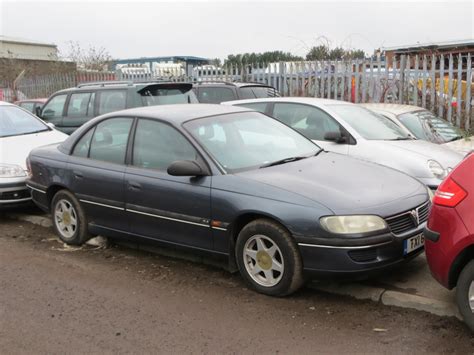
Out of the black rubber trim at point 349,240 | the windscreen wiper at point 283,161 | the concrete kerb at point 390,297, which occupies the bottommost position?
the concrete kerb at point 390,297

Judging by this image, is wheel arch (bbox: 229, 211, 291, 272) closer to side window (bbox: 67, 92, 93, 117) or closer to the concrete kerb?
the concrete kerb

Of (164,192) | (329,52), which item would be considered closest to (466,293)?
(164,192)

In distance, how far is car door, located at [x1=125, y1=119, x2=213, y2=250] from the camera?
14.6ft

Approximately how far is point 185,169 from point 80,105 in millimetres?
5602

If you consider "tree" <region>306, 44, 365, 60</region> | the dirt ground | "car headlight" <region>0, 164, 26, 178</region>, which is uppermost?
"tree" <region>306, 44, 365, 60</region>

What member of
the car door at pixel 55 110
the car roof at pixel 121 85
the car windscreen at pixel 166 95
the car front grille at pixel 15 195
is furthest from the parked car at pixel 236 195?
the car door at pixel 55 110

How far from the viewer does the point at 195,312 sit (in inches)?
157

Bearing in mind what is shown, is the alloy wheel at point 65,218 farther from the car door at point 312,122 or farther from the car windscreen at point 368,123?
the car windscreen at point 368,123

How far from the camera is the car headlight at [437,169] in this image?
611 cm

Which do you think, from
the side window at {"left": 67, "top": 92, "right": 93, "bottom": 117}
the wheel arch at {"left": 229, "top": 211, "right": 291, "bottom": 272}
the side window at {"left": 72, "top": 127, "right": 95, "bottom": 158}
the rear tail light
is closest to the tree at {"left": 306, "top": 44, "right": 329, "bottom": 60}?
the side window at {"left": 67, "top": 92, "right": 93, "bottom": 117}

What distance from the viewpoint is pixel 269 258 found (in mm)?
4113

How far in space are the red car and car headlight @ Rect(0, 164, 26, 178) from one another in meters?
5.25

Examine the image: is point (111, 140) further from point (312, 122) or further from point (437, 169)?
point (437, 169)

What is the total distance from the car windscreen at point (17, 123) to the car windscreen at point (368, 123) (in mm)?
4566
